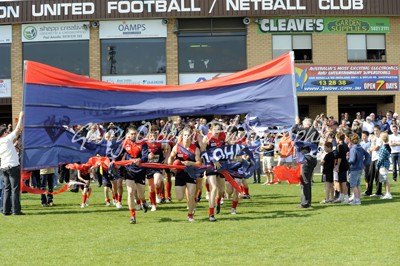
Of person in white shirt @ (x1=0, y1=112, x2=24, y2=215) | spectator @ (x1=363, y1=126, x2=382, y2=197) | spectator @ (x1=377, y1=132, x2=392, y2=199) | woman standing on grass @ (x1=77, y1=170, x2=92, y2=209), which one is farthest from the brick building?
person in white shirt @ (x1=0, y1=112, x2=24, y2=215)

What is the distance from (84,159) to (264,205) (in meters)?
4.59

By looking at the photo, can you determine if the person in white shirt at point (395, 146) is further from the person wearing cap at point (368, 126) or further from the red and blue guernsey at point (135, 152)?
the red and blue guernsey at point (135, 152)

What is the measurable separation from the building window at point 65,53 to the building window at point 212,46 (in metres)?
4.97

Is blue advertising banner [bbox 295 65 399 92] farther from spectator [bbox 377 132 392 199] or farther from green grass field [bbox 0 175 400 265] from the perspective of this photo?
green grass field [bbox 0 175 400 265]

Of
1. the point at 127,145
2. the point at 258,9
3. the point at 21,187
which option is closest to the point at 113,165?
the point at 127,145

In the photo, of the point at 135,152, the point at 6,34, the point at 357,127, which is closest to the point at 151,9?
the point at 6,34

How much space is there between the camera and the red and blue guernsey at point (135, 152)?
14109 mm

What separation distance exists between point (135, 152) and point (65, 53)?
2097 cm

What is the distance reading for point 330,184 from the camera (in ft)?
54.2

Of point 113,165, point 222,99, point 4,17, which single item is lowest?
point 113,165

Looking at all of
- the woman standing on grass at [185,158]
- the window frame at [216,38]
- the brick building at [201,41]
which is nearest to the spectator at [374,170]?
the woman standing on grass at [185,158]

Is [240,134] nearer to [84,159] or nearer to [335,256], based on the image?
[84,159]

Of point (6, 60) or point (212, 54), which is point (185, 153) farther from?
point (6, 60)

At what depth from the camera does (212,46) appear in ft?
111
